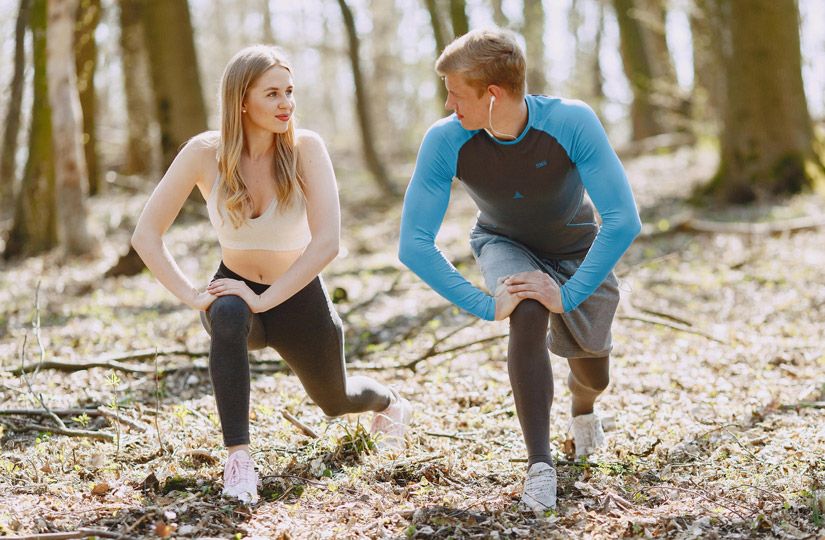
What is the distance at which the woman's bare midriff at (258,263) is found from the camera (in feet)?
11.9

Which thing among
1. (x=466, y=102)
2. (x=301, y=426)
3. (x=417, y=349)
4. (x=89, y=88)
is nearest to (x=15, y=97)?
(x=89, y=88)

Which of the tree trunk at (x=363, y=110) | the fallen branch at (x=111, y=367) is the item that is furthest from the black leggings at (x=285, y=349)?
the tree trunk at (x=363, y=110)

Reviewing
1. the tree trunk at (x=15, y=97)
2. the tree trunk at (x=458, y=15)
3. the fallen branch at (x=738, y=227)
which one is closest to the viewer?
the fallen branch at (x=738, y=227)

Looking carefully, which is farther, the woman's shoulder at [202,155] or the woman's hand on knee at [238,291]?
Answer: the woman's shoulder at [202,155]

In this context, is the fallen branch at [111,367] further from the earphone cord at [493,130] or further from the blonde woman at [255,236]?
the earphone cord at [493,130]

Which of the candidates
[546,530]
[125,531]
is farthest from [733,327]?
[125,531]

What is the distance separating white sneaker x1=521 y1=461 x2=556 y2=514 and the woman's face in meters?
1.68

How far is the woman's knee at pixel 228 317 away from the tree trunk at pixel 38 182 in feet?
26.9

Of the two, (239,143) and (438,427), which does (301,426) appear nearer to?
(438,427)

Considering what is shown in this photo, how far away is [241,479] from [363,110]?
40.3 feet

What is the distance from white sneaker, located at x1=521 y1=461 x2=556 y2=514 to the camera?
3.22 metres

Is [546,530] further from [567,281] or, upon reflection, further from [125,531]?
[125,531]

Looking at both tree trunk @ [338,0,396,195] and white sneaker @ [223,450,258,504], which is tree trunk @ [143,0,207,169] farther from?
white sneaker @ [223,450,258,504]

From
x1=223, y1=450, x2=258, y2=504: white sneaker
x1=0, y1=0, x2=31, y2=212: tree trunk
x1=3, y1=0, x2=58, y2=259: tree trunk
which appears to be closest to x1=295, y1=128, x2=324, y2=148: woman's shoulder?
x1=223, y1=450, x2=258, y2=504: white sneaker
